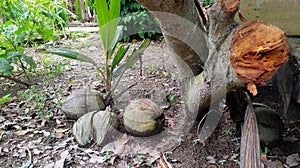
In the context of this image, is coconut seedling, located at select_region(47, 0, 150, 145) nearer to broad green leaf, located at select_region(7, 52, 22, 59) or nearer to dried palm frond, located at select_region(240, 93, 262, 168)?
broad green leaf, located at select_region(7, 52, 22, 59)

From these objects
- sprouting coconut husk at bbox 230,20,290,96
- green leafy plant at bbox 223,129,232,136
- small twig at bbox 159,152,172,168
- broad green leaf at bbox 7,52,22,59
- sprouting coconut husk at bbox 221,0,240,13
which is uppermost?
sprouting coconut husk at bbox 221,0,240,13

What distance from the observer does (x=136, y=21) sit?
3.36 meters

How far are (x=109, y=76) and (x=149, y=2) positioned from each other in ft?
2.40

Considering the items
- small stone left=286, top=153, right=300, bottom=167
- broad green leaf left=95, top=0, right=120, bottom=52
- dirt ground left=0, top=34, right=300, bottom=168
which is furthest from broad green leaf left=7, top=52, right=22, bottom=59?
small stone left=286, top=153, right=300, bottom=167

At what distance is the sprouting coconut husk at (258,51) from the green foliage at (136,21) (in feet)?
8.14

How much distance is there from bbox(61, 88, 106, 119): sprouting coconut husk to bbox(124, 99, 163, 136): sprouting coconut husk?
11.0 inches

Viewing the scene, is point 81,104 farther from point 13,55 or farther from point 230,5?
point 230,5

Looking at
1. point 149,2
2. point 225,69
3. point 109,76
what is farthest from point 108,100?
point 225,69

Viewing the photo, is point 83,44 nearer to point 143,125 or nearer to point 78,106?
point 78,106

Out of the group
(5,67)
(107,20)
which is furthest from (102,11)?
(5,67)

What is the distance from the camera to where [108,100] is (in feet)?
5.83

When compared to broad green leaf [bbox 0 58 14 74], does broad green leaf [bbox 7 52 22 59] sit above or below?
above

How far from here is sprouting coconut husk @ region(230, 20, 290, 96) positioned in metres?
0.83

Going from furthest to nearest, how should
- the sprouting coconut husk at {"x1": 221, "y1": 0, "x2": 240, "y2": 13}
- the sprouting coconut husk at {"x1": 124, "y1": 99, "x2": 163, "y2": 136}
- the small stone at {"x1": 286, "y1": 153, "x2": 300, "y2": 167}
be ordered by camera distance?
1. the sprouting coconut husk at {"x1": 124, "y1": 99, "x2": 163, "y2": 136}
2. the small stone at {"x1": 286, "y1": 153, "x2": 300, "y2": 167}
3. the sprouting coconut husk at {"x1": 221, "y1": 0, "x2": 240, "y2": 13}
